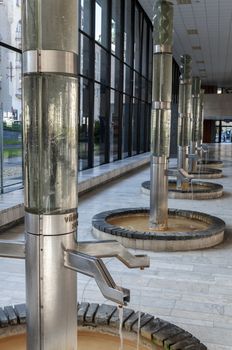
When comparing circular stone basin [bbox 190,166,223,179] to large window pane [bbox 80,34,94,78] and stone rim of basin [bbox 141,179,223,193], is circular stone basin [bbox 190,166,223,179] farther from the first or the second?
large window pane [bbox 80,34,94,78]

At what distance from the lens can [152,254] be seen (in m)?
4.55

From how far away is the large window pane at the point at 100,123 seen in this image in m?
11.7

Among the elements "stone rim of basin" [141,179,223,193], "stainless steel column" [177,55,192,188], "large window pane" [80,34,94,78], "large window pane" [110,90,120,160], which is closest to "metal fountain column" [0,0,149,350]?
"stone rim of basin" [141,179,223,193]

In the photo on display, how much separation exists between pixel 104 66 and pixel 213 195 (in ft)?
18.2

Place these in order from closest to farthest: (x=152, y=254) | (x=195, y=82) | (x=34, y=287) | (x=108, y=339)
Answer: (x=34, y=287)
(x=108, y=339)
(x=152, y=254)
(x=195, y=82)

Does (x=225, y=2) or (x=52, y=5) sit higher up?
(x=225, y=2)

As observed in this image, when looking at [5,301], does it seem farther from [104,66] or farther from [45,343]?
[104,66]

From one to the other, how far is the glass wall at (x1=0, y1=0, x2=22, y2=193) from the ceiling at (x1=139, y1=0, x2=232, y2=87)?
7.04 m

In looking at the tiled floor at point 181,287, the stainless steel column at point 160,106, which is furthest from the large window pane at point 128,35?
the tiled floor at point 181,287

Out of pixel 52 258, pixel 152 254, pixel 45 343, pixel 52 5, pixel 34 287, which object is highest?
pixel 52 5

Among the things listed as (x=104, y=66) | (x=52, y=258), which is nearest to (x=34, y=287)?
(x=52, y=258)

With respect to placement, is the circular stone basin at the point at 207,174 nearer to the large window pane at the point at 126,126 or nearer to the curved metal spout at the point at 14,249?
the large window pane at the point at 126,126

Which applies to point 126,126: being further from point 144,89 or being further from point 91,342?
point 91,342

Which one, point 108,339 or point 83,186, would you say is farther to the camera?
point 83,186
